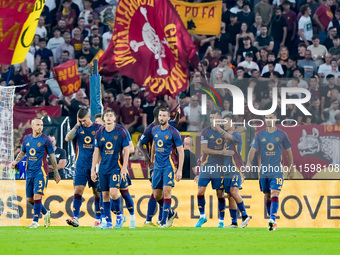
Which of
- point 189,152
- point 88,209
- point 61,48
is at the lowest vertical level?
point 88,209

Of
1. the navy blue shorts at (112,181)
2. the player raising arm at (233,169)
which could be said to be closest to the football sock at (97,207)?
the navy blue shorts at (112,181)

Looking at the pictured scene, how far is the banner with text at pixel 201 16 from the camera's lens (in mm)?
21922

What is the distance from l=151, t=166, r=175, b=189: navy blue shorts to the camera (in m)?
15.0

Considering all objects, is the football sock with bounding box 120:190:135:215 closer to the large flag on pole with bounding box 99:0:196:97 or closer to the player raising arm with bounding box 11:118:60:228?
the player raising arm with bounding box 11:118:60:228

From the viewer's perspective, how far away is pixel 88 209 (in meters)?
17.5

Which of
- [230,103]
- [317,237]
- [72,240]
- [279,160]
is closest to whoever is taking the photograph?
[72,240]

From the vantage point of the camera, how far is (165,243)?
1086 cm

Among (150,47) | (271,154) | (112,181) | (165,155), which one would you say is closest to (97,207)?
(112,181)

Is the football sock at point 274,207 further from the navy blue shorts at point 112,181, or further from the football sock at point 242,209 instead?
the navy blue shorts at point 112,181

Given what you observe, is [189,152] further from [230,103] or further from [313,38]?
[313,38]

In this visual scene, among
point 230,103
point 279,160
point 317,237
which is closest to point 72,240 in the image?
point 317,237

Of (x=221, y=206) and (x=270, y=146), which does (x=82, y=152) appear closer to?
(x=221, y=206)

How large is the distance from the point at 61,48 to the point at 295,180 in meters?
8.69

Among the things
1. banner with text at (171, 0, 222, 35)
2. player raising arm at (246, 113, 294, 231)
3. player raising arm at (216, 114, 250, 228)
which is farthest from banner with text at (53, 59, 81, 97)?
player raising arm at (246, 113, 294, 231)
